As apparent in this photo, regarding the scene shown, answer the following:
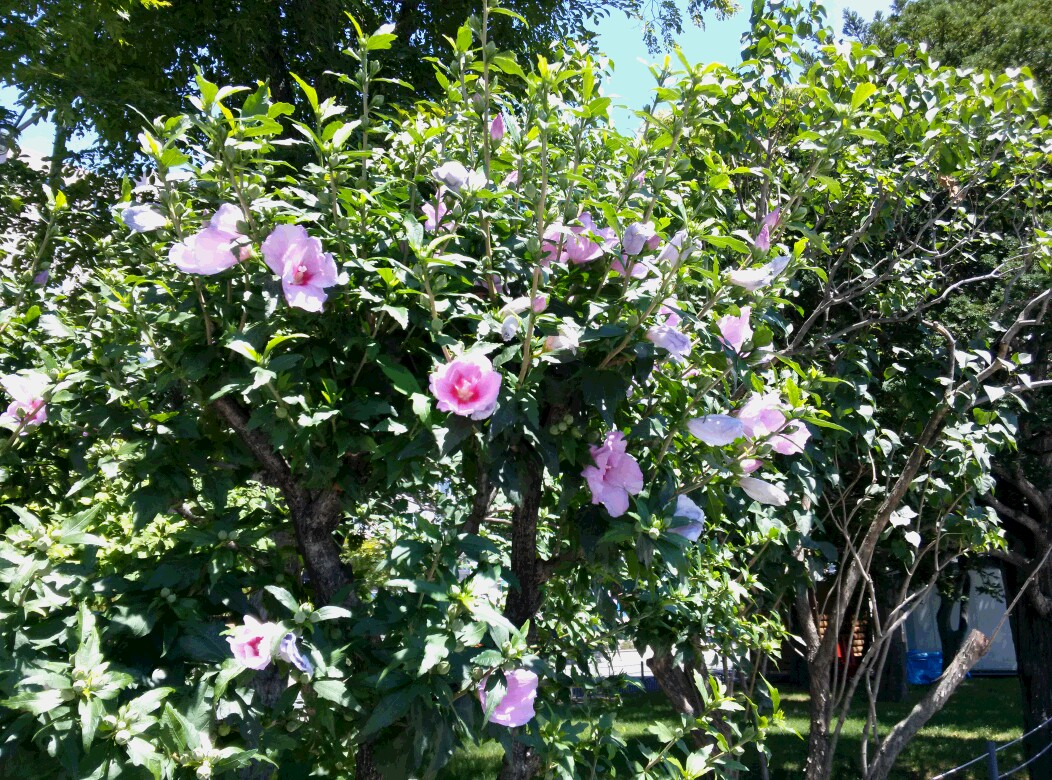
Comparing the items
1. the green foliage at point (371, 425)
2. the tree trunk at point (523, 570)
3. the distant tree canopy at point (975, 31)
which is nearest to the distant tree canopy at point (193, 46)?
the green foliage at point (371, 425)

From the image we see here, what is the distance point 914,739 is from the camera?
31.9 feet

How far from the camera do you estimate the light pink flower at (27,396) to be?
5.51 ft

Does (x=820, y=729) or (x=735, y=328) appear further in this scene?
(x=820, y=729)

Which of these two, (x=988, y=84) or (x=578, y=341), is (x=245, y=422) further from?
(x=988, y=84)

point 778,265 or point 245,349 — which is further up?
point 778,265

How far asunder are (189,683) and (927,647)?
801 inches

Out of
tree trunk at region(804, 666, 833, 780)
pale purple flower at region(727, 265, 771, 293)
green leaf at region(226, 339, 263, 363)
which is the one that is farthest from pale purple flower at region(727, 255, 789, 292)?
tree trunk at region(804, 666, 833, 780)

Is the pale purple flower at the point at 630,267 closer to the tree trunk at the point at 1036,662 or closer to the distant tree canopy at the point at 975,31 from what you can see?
the tree trunk at the point at 1036,662

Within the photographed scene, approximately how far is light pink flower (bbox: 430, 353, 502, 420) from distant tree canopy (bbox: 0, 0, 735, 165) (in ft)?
11.2

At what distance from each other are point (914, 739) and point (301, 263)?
10138 mm

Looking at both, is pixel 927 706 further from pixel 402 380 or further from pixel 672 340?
pixel 402 380

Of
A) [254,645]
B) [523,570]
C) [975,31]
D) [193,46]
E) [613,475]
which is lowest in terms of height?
[254,645]

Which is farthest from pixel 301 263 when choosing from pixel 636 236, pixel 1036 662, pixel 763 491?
pixel 1036 662

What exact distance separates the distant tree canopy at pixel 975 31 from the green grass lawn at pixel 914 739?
18.6 ft
